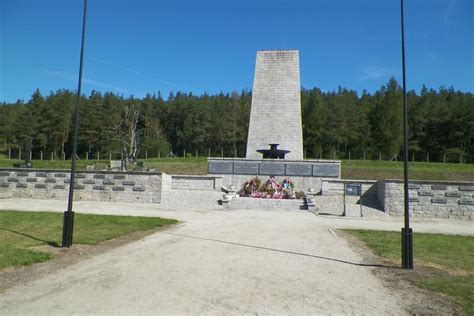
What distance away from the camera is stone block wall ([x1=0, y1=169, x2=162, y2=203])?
18.1 m

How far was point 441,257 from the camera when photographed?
7.39 meters

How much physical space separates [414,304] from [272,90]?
2113cm

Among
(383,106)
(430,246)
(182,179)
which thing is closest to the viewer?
(430,246)

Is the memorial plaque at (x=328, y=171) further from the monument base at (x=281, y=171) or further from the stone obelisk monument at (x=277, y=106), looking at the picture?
the stone obelisk monument at (x=277, y=106)

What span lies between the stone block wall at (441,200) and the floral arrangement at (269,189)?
503 cm

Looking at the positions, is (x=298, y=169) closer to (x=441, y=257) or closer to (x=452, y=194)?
(x=452, y=194)

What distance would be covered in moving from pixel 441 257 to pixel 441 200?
9718 millimetres

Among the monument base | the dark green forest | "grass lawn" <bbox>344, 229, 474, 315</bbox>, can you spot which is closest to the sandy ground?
"grass lawn" <bbox>344, 229, 474, 315</bbox>

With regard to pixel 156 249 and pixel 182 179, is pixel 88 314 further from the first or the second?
pixel 182 179

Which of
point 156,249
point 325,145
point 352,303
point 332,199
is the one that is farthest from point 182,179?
point 325,145

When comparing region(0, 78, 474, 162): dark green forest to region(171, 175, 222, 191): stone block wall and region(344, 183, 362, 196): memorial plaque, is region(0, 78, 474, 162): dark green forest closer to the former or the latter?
region(171, 175, 222, 191): stone block wall

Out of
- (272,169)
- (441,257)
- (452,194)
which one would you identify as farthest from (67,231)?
(452,194)

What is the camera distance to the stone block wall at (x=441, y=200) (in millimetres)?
15711

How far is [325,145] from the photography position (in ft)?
190
